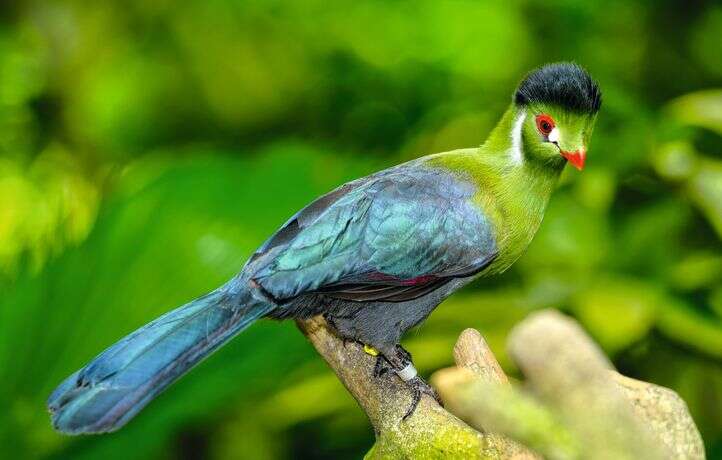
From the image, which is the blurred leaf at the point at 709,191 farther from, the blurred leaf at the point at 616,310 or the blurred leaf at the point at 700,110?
the blurred leaf at the point at 616,310

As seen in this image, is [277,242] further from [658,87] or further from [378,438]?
[658,87]

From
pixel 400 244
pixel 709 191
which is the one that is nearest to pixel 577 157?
pixel 400 244

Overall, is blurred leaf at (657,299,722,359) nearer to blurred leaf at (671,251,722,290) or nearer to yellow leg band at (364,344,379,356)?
blurred leaf at (671,251,722,290)

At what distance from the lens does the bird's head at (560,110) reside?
1619 millimetres

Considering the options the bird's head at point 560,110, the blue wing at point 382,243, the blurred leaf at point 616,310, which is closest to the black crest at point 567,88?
the bird's head at point 560,110

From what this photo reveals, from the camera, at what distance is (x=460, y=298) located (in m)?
2.70

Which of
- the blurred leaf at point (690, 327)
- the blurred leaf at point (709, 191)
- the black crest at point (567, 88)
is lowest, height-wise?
the blurred leaf at point (690, 327)

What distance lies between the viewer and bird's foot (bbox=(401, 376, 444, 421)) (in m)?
1.58

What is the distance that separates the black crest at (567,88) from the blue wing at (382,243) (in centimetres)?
20

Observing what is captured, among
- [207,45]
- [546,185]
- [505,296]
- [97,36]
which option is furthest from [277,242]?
[97,36]

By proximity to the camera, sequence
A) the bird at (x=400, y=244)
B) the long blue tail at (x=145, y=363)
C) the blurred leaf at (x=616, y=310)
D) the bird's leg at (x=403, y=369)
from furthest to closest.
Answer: the blurred leaf at (x=616, y=310) → the bird's leg at (x=403, y=369) → the bird at (x=400, y=244) → the long blue tail at (x=145, y=363)

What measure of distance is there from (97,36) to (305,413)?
4.71ft

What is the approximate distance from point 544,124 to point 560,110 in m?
0.04

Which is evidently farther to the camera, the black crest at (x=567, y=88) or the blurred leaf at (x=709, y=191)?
the blurred leaf at (x=709, y=191)
